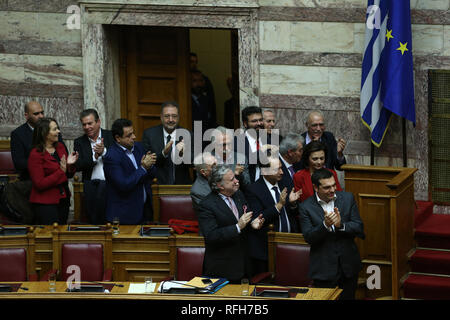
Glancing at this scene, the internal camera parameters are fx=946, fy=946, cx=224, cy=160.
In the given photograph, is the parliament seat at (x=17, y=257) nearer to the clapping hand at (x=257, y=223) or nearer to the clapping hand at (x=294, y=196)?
the clapping hand at (x=257, y=223)

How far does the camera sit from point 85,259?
26.1 ft

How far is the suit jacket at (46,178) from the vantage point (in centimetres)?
872

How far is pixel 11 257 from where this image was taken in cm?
784

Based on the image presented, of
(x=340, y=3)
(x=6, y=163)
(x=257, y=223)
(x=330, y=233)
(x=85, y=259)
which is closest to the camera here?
(x=330, y=233)

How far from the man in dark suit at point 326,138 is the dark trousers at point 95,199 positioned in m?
2.05

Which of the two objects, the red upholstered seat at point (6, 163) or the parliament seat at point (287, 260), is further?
the red upholstered seat at point (6, 163)

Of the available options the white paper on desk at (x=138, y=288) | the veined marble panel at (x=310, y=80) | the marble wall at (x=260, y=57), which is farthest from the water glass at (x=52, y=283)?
the veined marble panel at (x=310, y=80)

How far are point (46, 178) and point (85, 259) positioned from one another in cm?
111

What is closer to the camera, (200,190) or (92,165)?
(200,190)

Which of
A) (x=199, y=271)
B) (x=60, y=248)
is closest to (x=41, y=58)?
(x=60, y=248)

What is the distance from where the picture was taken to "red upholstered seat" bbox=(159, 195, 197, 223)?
29.0 ft

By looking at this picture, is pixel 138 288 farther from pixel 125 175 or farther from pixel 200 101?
pixel 200 101

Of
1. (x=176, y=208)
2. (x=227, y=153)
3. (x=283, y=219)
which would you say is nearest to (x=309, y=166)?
(x=283, y=219)
